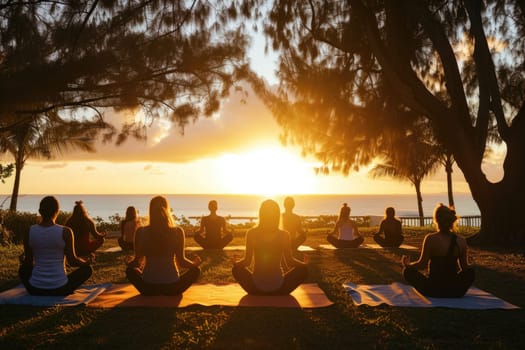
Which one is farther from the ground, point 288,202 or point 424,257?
point 288,202

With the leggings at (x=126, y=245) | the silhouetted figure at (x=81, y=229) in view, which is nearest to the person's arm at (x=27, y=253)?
the silhouetted figure at (x=81, y=229)

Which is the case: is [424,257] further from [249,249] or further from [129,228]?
[129,228]

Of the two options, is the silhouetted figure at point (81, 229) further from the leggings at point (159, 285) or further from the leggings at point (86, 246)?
the leggings at point (159, 285)

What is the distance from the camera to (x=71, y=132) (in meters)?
9.72

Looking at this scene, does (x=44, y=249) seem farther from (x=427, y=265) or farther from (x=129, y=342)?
(x=427, y=265)

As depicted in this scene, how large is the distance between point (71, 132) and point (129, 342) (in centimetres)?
705

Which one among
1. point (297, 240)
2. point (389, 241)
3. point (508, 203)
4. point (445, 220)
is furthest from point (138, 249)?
point (508, 203)

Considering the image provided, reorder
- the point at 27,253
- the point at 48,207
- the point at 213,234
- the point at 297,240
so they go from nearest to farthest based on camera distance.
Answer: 1. the point at 48,207
2. the point at 27,253
3. the point at 297,240
4. the point at 213,234

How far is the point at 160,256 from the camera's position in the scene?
489cm

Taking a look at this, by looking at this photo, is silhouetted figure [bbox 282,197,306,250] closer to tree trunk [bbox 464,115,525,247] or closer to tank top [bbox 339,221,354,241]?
tank top [bbox 339,221,354,241]

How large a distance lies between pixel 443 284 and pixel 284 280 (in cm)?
157

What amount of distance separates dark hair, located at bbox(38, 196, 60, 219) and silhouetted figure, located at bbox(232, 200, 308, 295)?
1817 millimetres

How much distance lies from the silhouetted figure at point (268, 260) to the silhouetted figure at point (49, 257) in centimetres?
159

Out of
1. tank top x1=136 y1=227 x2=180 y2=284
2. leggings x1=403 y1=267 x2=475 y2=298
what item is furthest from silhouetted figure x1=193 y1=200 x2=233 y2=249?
leggings x1=403 y1=267 x2=475 y2=298
